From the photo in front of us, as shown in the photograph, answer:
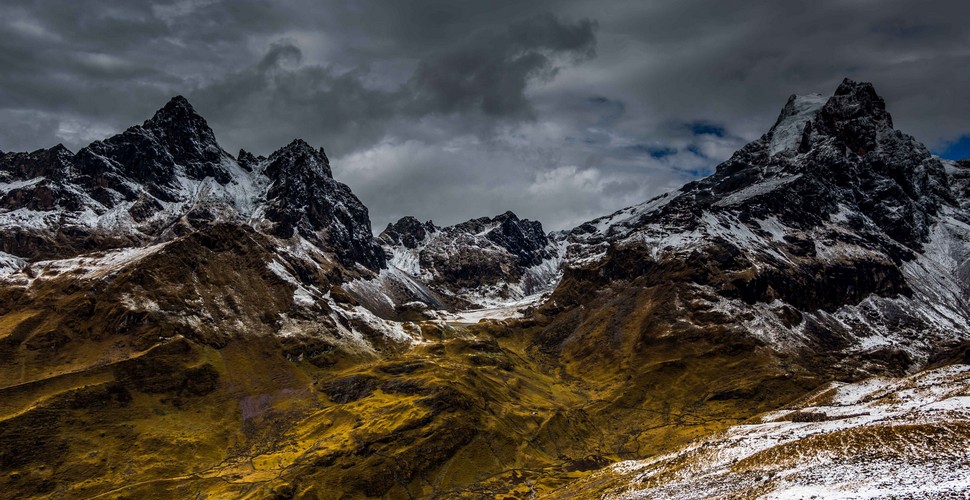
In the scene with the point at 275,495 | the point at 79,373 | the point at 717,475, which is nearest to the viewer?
the point at 717,475

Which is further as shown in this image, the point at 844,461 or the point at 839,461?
the point at 839,461

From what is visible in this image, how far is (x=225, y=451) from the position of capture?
6900 inches

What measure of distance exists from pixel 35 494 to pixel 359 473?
266ft

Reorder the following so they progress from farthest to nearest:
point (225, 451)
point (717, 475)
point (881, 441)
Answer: point (225, 451), point (717, 475), point (881, 441)

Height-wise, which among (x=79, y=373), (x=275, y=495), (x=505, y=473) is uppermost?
(x=79, y=373)

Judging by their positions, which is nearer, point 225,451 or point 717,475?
point 717,475

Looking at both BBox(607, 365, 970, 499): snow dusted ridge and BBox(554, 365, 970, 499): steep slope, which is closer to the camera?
BBox(607, 365, 970, 499): snow dusted ridge

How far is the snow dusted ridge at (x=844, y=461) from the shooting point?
2042 inches

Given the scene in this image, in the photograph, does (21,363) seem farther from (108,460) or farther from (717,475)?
(717,475)

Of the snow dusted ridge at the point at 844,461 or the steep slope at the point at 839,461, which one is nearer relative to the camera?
the snow dusted ridge at the point at 844,461

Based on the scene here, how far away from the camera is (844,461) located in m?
64.3

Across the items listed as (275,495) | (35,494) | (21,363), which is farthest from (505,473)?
(21,363)

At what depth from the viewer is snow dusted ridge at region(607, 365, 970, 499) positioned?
2042 inches

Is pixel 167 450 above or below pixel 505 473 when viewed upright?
above
